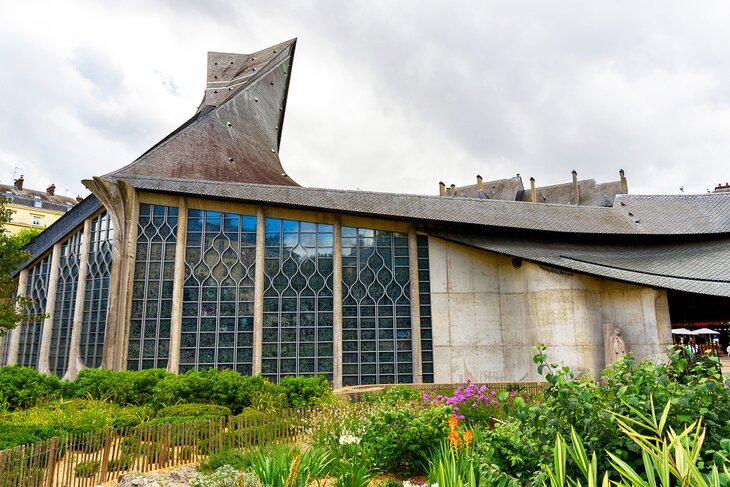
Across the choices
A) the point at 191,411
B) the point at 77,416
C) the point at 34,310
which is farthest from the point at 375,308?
the point at 34,310

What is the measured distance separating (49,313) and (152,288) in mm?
6808

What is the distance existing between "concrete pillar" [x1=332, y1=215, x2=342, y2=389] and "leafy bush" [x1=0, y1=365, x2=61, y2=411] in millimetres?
9155

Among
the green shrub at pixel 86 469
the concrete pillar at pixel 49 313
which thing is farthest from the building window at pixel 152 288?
the green shrub at pixel 86 469

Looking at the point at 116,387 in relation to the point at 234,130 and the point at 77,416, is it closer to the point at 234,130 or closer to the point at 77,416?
the point at 77,416

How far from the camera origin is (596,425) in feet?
13.3

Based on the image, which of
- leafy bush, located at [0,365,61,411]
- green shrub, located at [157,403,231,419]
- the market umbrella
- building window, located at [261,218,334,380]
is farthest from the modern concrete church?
green shrub, located at [157,403,231,419]

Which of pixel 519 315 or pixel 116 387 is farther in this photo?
pixel 519 315

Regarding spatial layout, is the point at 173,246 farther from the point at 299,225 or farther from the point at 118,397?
the point at 118,397

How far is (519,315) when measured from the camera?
1852 centimetres

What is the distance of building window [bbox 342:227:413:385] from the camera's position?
18766 millimetres

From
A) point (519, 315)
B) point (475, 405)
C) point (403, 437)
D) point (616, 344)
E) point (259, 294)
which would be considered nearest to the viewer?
point (403, 437)

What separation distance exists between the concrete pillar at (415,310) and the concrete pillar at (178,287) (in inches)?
363

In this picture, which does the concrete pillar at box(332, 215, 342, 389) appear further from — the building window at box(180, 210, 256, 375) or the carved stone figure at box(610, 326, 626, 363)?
the carved stone figure at box(610, 326, 626, 363)

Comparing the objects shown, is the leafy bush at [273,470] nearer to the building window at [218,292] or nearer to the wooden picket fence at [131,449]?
A: the wooden picket fence at [131,449]
